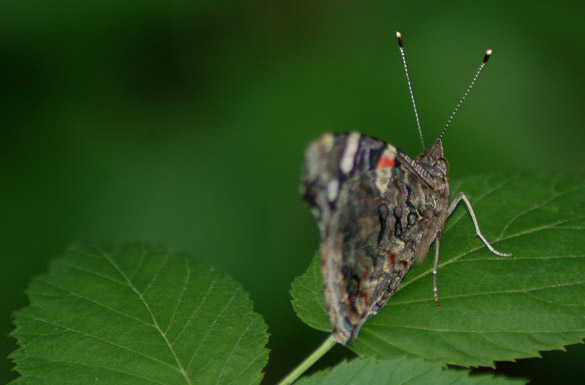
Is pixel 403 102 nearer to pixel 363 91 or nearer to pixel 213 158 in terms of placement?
pixel 363 91

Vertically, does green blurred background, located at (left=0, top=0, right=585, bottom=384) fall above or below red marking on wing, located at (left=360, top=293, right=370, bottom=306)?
above

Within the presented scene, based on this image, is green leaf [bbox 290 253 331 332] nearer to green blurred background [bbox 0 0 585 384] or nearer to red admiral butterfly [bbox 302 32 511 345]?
red admiral butterfly [bbox 302 32 511 345]

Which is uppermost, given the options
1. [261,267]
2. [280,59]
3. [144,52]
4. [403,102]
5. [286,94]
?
[144,52]

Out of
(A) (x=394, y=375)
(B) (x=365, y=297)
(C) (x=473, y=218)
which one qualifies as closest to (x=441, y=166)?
(C) (x=473, y=218)

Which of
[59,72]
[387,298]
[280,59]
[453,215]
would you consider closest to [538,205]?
[453,215]

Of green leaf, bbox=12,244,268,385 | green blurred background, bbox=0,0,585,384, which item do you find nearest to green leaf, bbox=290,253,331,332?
green leaf, bbox=12,244,268,385

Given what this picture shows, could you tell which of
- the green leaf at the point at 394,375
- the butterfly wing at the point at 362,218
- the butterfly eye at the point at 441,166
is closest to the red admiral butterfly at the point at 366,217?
the butterfly wing at the point at 362,218
